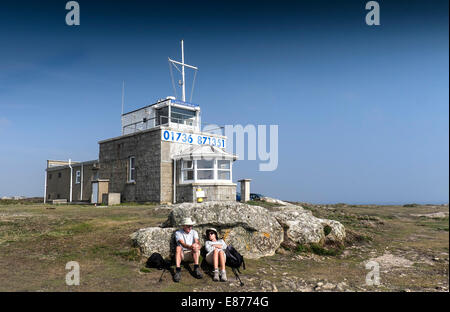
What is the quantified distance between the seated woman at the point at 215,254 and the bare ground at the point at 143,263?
25 centimetres

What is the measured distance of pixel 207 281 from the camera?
24.1 ft

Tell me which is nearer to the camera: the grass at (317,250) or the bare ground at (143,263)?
the bare ground at (143,263)

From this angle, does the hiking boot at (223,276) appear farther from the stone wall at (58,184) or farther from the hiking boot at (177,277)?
the stone wall at (58,184)

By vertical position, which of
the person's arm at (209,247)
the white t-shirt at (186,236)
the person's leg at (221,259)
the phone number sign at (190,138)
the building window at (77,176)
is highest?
the phone number sign at (190,138)

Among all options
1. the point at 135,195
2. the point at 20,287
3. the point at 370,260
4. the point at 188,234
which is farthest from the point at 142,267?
the point at 135,195

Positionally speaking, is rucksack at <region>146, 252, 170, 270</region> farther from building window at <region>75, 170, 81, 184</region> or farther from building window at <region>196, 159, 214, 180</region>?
building window at <region>75, 170, 81, 184</region>

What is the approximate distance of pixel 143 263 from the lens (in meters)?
8.20

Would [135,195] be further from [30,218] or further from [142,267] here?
[142,267]

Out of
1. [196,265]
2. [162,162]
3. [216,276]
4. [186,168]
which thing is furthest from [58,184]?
[216,276]

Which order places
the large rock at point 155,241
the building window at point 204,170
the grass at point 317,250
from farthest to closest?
the building window at point 204,170
the grass at point 317,250
the large rock at point 155,241

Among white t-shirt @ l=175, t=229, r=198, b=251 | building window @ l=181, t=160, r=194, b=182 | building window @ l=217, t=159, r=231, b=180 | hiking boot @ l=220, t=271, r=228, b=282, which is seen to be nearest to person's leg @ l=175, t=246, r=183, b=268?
white t-shirt @ l=175, t=229, r=198, b=251

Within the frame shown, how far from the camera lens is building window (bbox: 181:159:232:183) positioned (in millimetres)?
21500

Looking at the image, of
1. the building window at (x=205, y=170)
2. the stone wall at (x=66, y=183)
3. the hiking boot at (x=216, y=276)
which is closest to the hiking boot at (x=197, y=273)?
the hiking boot at (x=216, y=276)

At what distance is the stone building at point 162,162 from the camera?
21.5 meters
